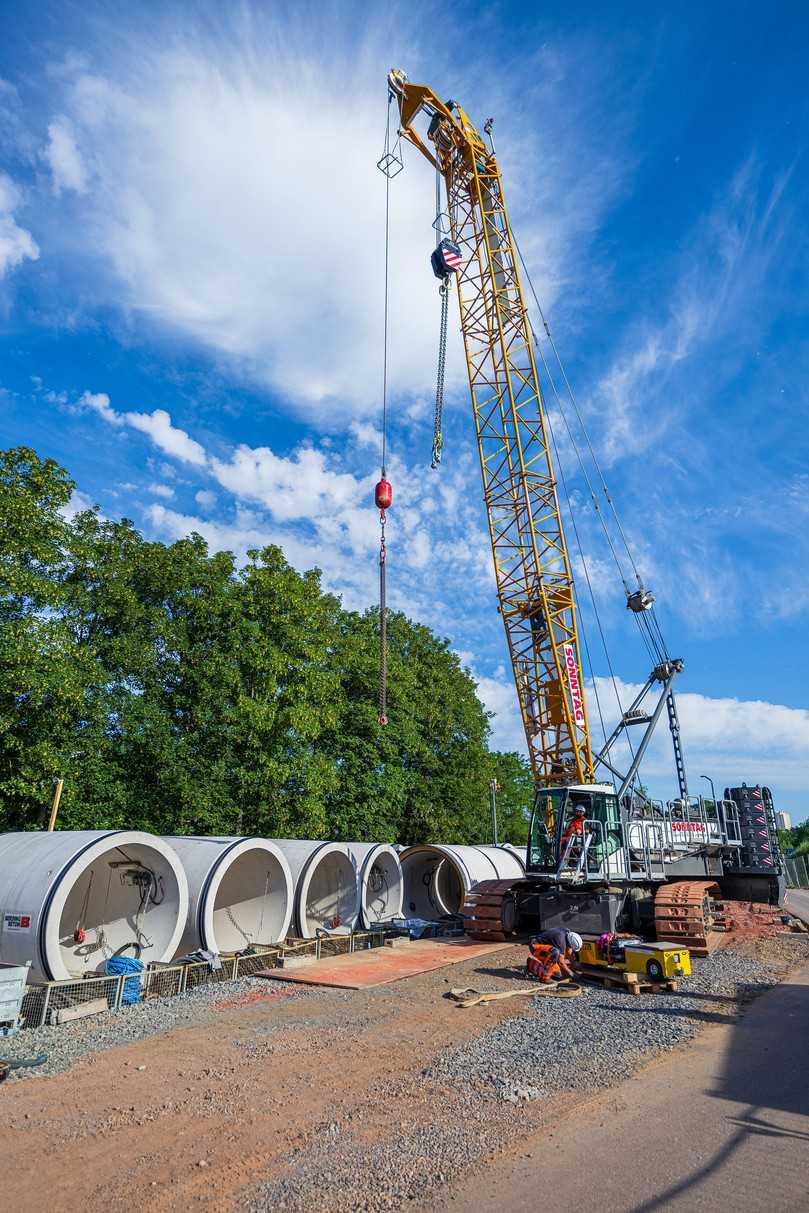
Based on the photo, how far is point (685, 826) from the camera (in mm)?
19031

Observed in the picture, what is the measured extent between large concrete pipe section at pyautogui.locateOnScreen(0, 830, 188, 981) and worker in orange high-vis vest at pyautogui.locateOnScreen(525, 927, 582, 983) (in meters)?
6.60

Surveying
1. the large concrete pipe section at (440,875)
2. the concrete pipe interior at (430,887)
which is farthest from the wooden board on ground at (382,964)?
the concrete pipe interior at (430,887)

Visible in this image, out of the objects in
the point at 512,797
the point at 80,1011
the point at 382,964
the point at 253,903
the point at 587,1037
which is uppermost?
the point at 512,797

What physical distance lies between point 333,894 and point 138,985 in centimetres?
921

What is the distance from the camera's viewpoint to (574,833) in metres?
16.0

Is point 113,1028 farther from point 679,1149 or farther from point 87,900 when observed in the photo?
point 679,1149

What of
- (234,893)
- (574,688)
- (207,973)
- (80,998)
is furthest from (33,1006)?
(574,688)

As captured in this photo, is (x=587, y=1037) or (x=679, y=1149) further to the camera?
(x=587, y=1037)

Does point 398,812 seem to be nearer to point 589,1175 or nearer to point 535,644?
point 535,644

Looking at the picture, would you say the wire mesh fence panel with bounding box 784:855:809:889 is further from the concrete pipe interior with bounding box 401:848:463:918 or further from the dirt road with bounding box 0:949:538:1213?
the dirt road with bounding box 0:949:538:1213

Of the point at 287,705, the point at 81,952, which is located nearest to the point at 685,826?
the point at 287,705

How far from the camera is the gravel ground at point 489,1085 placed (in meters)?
5.05

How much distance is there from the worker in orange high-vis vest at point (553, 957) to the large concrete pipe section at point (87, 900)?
6.60 metres

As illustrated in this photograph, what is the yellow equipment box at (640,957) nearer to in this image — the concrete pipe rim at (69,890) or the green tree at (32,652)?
the concrete pipe rim at (69,890)
